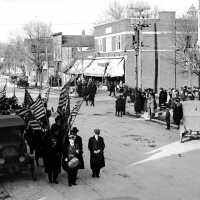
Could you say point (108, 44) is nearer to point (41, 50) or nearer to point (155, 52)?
point (155, 52)

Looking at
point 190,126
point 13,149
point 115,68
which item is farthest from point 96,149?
point 115,68

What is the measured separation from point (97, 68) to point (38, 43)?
21877 mm

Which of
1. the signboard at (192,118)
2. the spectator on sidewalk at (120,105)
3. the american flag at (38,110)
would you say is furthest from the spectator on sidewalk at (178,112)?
the american flag at (38,110)

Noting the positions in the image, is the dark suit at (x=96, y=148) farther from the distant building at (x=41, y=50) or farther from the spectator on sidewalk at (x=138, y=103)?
the distant building at (x=41, y=50)

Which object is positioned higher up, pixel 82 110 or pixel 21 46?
pixel 21 46

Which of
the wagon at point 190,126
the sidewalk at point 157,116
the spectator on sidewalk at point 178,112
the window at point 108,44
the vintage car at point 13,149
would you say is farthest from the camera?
the window at point 108,44

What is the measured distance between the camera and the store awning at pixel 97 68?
5172 cm

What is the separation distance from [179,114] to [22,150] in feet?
36.2

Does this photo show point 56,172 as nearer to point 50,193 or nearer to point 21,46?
point 50,193

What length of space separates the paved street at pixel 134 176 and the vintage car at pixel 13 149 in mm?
484

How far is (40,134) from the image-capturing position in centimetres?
1490

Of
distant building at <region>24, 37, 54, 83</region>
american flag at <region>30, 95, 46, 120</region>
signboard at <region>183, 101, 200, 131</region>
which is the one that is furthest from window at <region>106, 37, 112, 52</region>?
american flag at <region>30, 95, 46, 120</region>

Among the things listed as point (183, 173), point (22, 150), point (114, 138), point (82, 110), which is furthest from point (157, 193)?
point (82, 110)

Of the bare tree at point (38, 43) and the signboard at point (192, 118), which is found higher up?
the bare tree at point (38, 43)
